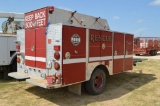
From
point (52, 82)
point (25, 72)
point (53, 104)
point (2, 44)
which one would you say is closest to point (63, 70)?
point (52, 82)

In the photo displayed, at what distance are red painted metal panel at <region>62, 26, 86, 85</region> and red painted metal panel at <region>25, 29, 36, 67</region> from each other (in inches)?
54.4

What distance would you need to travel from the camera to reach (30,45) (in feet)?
20.9

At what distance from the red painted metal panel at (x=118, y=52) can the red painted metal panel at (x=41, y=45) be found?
2.74 m

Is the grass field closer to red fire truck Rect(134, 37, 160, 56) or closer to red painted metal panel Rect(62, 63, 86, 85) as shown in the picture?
red painted metal panel Rect(62, 63, 86, 85)

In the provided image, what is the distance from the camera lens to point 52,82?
17.1ft

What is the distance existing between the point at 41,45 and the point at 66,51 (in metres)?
1.01

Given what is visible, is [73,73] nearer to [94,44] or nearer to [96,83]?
[94,44]

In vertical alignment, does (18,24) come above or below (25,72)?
above

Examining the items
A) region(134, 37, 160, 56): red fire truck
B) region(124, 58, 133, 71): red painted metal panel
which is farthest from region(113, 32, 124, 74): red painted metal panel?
region(134, 37, 160, 56): red fire truck

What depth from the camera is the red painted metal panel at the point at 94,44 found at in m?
6.14

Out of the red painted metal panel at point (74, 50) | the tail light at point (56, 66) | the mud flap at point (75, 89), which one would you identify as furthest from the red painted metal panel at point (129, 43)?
the tail light at point (56, 66)

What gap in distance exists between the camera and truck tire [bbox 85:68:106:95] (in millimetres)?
6359

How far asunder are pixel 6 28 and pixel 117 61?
7592 mm

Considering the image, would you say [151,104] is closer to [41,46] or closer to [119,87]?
[119,87]
